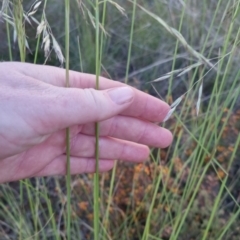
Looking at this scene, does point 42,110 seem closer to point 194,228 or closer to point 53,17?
point 194,228

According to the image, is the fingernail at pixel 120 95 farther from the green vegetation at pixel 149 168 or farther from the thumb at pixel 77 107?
the green vegetation at pixel 149 168

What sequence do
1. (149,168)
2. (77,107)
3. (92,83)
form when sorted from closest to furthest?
(77,107), (92,83), (149,168)

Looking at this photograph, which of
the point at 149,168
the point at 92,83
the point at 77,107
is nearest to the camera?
the point at 77,107

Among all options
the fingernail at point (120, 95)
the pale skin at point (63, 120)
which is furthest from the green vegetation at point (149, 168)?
the fingernail at point (120, 95)

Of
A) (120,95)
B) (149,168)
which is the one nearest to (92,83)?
(120,95)

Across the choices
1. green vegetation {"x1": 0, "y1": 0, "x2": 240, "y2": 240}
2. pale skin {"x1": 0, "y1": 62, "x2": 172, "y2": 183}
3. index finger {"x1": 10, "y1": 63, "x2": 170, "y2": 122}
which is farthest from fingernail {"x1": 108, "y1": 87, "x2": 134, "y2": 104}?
green vegetation {"x1": 0, "y1": 0, "x2": 240, "y2": 240}

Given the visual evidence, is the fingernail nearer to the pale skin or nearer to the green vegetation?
the pale skin

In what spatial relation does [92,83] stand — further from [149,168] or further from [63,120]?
[149,168]
